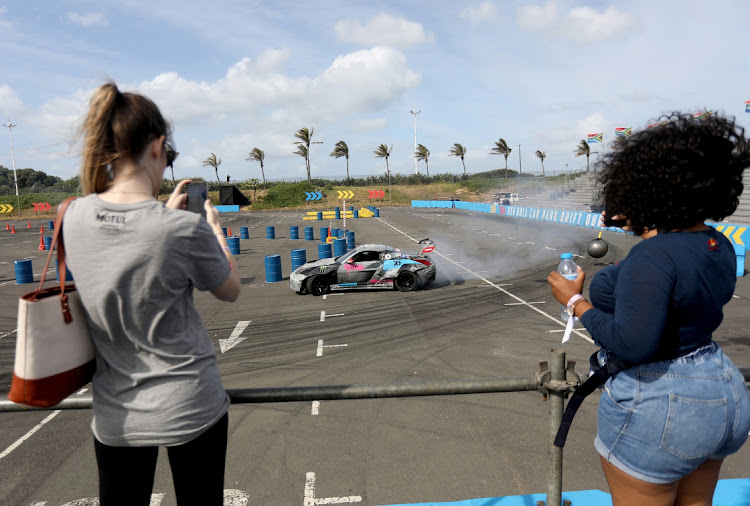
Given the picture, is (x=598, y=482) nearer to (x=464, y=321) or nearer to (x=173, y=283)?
(x=173, y=283)

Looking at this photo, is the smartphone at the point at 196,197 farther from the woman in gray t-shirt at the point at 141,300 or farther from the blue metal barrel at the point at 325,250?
the blue metal barrel at the point at 325,250

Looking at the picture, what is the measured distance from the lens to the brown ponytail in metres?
1.54

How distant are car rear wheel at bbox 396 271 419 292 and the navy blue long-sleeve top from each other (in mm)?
12304

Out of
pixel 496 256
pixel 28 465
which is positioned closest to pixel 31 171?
pixel 496 256

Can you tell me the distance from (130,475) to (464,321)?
9.43 m

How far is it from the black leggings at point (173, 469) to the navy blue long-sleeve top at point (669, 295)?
1.39m

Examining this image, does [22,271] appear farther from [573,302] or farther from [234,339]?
[573,302]

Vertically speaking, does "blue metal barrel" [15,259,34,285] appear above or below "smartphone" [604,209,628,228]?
below

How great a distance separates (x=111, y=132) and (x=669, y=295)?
1.83 meters

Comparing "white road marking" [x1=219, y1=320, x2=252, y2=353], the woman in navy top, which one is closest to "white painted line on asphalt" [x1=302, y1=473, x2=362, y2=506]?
the woman in navy top

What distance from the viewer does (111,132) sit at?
5.08 feet

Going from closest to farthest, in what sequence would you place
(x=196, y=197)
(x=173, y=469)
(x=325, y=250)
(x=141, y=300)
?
(x=141, y=300), (x=173, y=469), (x=196, y=197), (x=325, y=250)

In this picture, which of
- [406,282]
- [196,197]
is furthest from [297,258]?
[196,197]

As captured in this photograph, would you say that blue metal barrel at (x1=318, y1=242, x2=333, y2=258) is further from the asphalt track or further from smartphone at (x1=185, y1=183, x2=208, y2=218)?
smartphone at (x1=185, y1=183, x2=208, y2=218)
